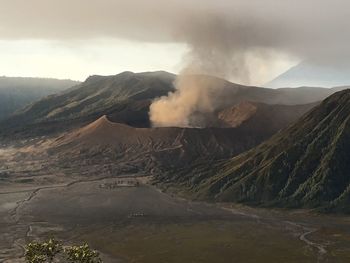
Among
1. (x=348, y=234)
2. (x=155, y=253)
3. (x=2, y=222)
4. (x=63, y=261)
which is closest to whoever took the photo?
(x=63, y=261)

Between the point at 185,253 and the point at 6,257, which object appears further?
the point at 185,253

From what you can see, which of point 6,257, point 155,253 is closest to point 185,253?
point 155,253

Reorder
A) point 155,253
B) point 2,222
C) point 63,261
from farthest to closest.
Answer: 1. point 2,222
2. point 155,253
3. point 63,261

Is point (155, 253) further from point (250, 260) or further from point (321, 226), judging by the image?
point (321, 226)

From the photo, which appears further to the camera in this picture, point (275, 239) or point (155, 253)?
point (275, 239)

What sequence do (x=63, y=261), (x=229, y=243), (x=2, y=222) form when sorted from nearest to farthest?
(x=63, y=261), (x=229, y=243), (x=2, y=222)

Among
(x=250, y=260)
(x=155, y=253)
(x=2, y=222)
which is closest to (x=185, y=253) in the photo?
(x=155, y=253)

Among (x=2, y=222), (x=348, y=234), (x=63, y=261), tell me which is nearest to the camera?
(x=63, y=261)

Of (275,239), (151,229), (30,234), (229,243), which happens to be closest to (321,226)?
(275,239)

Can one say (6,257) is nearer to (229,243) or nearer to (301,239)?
(229,243)
